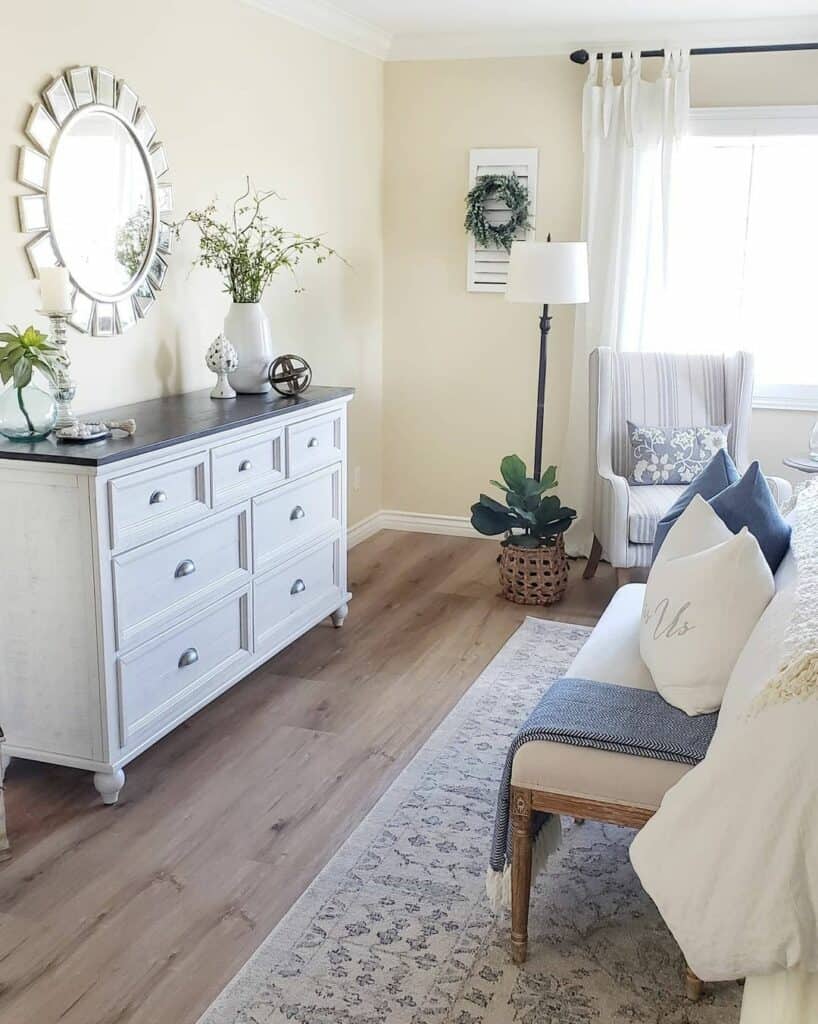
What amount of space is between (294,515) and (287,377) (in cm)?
50

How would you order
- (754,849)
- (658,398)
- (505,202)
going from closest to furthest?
1. (754,849)
2. (658,398)
3. (505,202)

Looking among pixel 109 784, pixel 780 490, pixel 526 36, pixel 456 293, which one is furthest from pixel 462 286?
pixel 109 784

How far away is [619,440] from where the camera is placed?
489cm

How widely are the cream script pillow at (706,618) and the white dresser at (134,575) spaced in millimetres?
1389

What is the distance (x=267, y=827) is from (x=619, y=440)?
266 centimetres

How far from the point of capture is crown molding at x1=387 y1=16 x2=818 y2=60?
15.6ft

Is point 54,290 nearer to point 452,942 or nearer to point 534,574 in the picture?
point 452,942

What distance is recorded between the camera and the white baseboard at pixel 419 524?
579 centimetres

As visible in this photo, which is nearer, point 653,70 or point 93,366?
point 93,366

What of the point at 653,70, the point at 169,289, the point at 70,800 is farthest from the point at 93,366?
Result: the point at 653,70

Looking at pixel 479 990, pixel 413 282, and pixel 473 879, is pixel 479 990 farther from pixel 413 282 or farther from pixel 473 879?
pixel 413 282

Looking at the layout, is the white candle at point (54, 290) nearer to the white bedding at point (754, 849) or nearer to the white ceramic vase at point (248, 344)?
the white ceramic vase at point (248, 344)

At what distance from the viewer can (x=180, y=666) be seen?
10.6 ft

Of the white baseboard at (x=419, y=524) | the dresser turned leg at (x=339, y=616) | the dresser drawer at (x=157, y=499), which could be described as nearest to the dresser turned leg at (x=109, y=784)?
the dresser drawer at (x=157, y=499)
